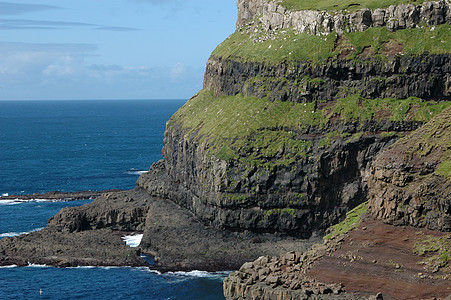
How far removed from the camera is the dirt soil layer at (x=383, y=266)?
5872 centimetres

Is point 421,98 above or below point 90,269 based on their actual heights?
above

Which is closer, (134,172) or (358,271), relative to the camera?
(358,271)

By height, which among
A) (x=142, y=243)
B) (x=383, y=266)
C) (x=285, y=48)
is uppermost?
(x=285, y=48)

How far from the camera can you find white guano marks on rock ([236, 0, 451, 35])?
367ft

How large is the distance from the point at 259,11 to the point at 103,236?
5271 cm

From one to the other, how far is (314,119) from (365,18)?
757 inches

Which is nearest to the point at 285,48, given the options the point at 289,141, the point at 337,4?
the point at 337,4

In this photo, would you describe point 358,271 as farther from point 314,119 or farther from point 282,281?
point 314,119

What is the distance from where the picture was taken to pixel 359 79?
368ft

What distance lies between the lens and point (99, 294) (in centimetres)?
9275

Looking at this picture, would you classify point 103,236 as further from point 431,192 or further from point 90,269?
point 431,192

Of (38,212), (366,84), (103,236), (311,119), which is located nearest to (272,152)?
(311,119)

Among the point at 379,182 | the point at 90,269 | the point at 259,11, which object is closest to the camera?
the point at 379,182

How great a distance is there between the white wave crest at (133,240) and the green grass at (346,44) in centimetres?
3590
